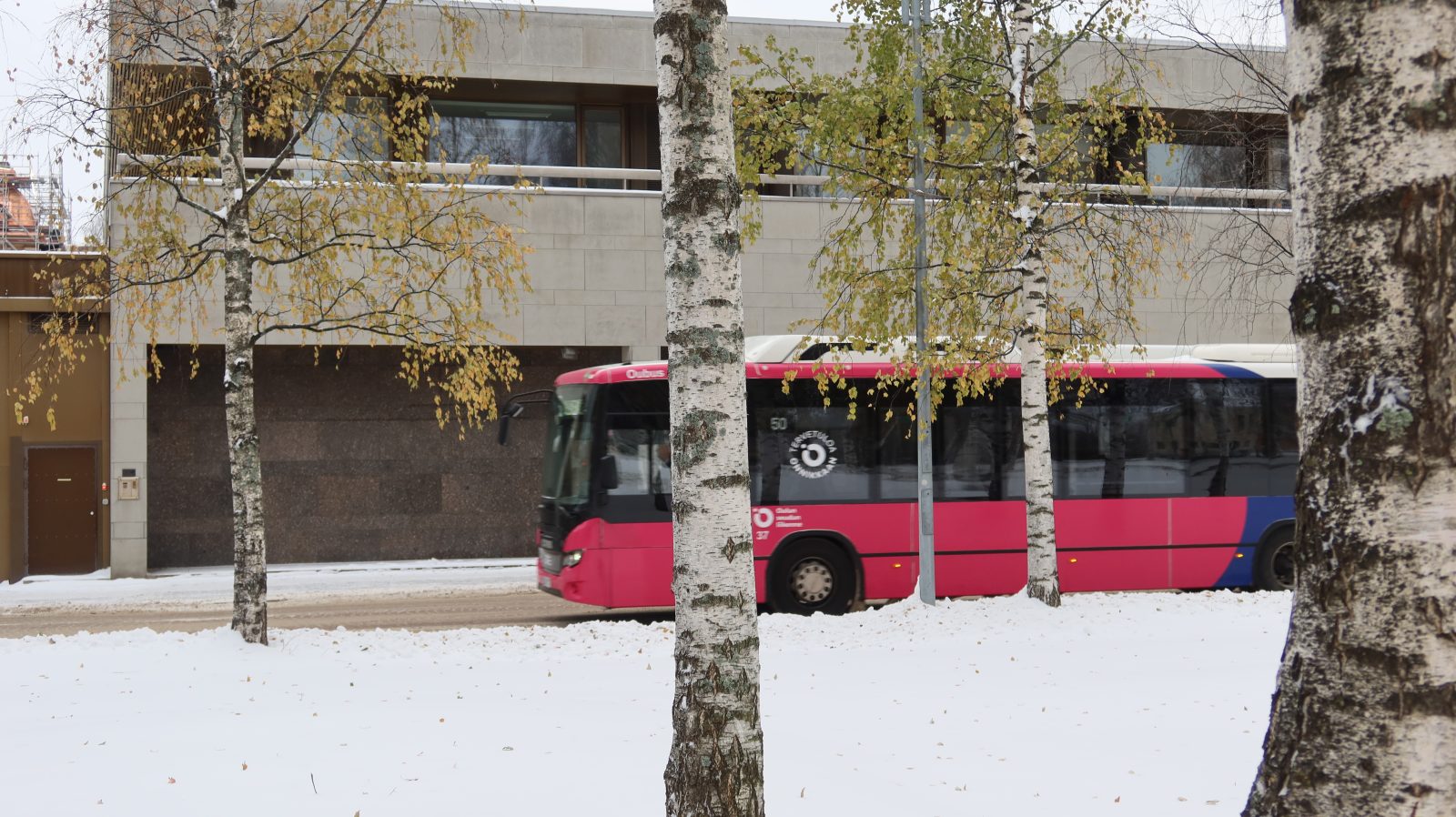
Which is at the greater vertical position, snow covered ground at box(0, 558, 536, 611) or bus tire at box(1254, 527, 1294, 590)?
bus tire at box(1254, 527, 1294, 590)

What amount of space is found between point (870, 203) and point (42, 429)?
50.9 ft

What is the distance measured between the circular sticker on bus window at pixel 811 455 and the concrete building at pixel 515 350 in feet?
27.8

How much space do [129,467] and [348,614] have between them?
25.2 ft

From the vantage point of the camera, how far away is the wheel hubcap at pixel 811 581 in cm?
1405

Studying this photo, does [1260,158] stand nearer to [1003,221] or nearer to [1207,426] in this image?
[1207,426]

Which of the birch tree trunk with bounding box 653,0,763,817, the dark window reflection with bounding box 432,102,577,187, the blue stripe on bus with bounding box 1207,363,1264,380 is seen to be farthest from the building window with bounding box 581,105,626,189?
the birch tree trunk with bounding box 653,0,763,817

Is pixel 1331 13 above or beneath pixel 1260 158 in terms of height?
beneath

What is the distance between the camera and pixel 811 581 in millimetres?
14109

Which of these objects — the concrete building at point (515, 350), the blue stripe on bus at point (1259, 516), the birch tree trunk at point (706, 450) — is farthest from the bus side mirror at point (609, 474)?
the birch tree trunk at point (706, 450)

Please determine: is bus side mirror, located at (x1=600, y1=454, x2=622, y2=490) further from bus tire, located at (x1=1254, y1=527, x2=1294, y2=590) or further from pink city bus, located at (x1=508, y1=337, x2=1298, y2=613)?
bus tire, located at (x1=1254, y1=527, x2=1294, y2=590)

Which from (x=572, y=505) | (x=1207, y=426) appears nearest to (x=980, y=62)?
A: (x=1207, y=426)

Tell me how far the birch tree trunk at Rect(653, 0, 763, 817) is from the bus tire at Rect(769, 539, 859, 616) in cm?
922

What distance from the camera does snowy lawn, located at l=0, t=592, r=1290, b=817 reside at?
5934 mm

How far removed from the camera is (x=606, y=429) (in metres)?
13.7
